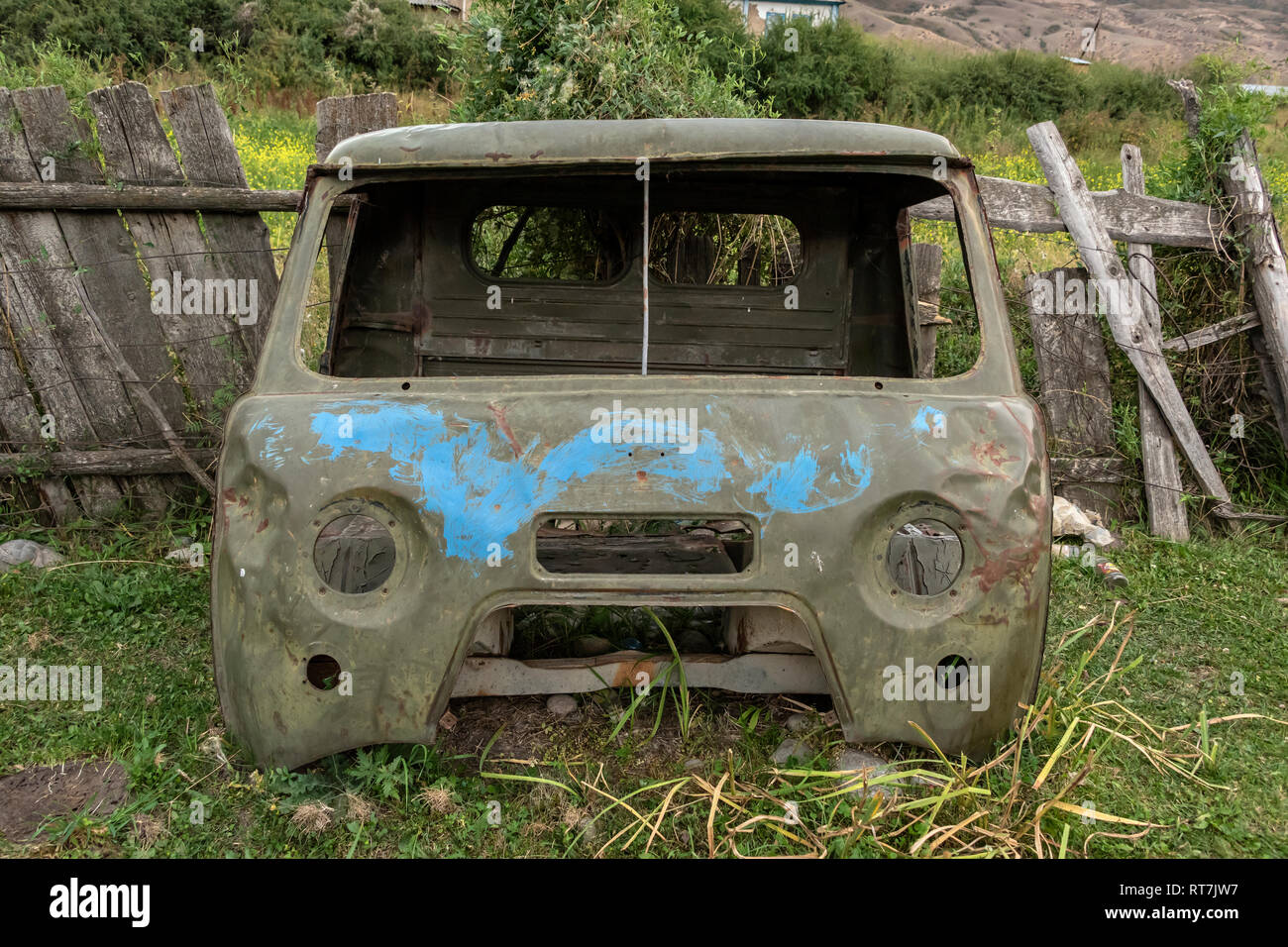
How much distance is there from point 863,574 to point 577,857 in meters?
1.05

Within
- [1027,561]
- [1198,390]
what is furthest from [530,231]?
→ [1198,390]

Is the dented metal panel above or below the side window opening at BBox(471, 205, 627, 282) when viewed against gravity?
below

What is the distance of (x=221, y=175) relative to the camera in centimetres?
425

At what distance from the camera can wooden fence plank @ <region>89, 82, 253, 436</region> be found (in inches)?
162

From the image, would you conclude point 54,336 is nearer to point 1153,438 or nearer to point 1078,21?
point 1153,438

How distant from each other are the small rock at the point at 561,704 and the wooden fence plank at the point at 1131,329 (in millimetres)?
3570

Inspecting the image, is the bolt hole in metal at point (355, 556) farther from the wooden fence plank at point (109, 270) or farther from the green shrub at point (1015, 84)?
the green shrub at point (1015, 84)

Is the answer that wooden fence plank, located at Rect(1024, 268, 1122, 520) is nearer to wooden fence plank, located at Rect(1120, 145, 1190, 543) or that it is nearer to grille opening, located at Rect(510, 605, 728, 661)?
wooden fence plank, located at Rect(1120, 145, 1190, 543)

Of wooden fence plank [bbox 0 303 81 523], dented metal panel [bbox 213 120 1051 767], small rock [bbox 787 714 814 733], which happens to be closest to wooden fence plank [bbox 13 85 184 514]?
wooden fence plank [bbox 0 303 81 523]

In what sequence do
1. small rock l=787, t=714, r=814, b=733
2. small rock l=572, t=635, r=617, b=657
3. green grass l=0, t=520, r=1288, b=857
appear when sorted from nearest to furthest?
green grass l=0, t=520, r=1288, b=857 → small rock l=787, t=714, r=814, b=733 → small rock l=572, t=635, r=617, b=657

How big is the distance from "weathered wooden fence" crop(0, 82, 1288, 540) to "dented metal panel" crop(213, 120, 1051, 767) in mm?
2416

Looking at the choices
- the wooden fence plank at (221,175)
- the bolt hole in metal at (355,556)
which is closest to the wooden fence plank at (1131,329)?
the bolt hole in metal at (355,556)

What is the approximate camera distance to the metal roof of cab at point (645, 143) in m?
2.41

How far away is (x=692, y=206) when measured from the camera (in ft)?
12.1
